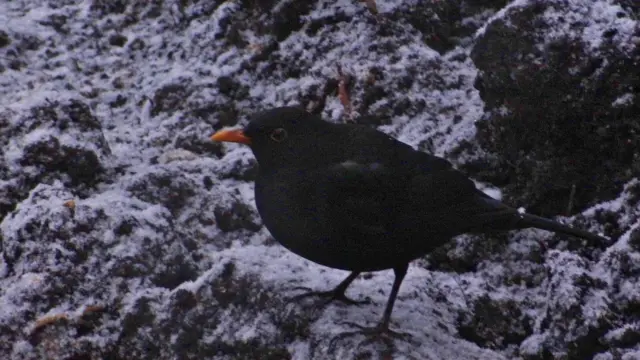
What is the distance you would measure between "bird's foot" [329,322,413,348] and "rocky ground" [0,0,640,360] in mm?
27

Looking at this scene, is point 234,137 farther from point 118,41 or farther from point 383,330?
point 118,41

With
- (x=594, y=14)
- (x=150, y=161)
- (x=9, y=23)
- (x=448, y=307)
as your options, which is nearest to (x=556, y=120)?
(x=594, y=14)

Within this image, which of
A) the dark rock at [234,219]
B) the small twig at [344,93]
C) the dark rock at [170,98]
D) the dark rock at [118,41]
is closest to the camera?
the dark rock at [234,219]

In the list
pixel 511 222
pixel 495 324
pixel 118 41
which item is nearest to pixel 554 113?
pixel 511 222

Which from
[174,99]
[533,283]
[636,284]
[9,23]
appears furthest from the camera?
[9,23]

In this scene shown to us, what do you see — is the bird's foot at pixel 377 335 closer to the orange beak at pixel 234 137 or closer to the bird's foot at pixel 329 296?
the bird's foot at pixel 329 296

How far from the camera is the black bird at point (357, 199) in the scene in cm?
312

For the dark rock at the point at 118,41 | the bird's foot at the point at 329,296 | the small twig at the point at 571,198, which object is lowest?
the bird's foot at the point at 329,296

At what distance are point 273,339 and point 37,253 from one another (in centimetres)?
111

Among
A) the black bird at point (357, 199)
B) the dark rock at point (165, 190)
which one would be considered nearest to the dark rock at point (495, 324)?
the black bird at point (357, 199)

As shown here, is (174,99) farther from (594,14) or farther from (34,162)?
(594,14)

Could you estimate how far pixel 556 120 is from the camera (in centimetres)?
379

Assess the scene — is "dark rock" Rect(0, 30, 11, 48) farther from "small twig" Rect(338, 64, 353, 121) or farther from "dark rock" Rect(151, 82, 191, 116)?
"small twig" Rect(338, 64, 353, 121)

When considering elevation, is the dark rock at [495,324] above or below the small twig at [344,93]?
below
